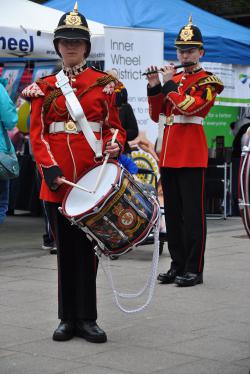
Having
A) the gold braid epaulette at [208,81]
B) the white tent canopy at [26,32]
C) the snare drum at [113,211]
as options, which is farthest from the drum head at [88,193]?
the white tent canopy at [26,32]

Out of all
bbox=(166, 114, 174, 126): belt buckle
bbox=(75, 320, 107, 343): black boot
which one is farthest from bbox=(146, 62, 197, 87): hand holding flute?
bbox=(75, 320, 107, 343): black boot

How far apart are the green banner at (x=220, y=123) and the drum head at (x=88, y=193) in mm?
8593

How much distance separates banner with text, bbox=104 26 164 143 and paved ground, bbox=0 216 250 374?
10.1 ft

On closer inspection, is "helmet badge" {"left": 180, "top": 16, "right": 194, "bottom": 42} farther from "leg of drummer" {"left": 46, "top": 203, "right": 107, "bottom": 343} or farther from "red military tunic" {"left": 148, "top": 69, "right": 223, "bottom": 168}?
"leg of drummer" {"left": 46, "top": 203, "right": 107, "bottom": 343}

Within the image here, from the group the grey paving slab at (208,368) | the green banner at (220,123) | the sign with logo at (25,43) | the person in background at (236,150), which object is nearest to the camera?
the grey paving slab at (208,368)

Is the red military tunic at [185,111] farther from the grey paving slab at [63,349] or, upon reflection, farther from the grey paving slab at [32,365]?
the grey paving slab at [32,365]

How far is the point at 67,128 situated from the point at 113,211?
0.71m

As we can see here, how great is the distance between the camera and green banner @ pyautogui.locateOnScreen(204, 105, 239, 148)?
13766mm

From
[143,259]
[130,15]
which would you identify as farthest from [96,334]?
[130,15]

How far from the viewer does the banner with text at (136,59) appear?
36.9 ft

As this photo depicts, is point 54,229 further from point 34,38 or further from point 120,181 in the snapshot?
point 34,38

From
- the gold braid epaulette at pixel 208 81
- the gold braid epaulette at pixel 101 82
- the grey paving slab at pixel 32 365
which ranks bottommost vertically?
the grey paving slab at pixel 32 365

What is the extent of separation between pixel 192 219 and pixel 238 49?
6.54 m

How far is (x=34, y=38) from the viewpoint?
10.7 metres
